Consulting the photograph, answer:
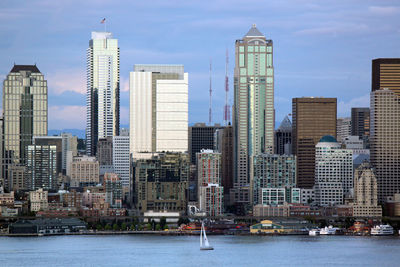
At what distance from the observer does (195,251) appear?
137875mm

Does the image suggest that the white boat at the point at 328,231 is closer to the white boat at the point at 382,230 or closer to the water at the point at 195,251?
the white boat at the point at 382,230

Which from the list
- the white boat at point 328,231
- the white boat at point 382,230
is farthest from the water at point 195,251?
the white boat at point 382,230

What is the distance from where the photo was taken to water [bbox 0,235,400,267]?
407ft

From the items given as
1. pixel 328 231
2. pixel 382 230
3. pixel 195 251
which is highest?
pixel 382 230

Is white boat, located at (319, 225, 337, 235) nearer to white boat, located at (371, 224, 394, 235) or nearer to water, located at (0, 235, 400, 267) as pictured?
white boat, located at (371, 224, 394, 235)

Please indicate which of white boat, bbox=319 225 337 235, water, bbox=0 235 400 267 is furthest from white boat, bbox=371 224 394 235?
water, bbox=0 235 400 267

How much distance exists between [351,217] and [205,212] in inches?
953

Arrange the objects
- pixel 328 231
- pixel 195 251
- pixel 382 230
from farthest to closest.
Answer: pixel 328 231
pixel 382 230
pixel 195 251

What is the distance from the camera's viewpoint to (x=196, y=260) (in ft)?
413

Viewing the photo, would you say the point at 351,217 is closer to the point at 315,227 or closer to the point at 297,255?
the point at 315,227

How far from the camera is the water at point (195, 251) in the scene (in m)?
124

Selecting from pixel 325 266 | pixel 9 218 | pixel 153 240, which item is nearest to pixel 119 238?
pixel 153 240

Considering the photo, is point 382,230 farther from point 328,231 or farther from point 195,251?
point 195,251

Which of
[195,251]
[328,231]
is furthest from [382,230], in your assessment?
[195,251]
